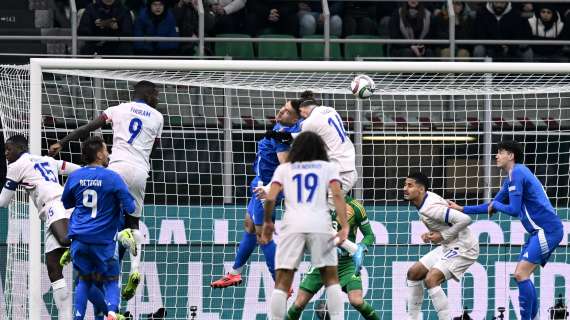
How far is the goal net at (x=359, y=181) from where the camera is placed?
2039 centimetres

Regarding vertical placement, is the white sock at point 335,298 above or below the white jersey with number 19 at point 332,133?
below

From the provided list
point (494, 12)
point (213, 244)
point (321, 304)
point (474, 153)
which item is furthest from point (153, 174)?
point (494, 12)

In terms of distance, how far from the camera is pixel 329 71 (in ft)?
58.4

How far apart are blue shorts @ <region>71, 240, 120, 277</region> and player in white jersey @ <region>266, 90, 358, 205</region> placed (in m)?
2.18

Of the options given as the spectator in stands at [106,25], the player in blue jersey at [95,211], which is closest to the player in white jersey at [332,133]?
the player in blue jersey at [95,211]

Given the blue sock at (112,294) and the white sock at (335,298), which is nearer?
the white sock at (335,298)

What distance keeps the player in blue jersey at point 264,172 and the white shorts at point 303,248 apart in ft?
7.08

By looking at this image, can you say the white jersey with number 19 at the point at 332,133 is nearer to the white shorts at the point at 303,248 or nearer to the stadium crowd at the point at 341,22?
the white shorts at the point at 303,248

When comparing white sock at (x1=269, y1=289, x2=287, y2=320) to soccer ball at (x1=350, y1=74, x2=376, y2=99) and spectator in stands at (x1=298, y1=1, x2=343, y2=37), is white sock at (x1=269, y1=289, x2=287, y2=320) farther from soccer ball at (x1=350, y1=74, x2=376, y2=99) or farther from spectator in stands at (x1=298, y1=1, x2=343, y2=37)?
spectator in stands at (x1=298, y1=1, x2=343, y2=37)

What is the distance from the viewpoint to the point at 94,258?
16.6 m

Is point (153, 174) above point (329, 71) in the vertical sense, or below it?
below

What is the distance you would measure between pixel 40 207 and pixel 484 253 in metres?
6.18

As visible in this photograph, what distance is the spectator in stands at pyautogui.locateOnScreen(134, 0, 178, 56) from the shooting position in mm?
22375

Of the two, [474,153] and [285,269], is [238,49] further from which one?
[285,269]
